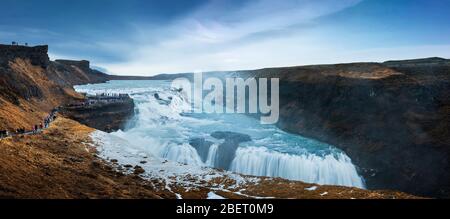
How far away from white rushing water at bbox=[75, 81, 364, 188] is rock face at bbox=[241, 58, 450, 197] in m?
3.30

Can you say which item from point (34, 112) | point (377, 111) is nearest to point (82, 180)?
point (34, 112)

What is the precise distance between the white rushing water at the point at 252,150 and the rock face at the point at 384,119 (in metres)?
3.30

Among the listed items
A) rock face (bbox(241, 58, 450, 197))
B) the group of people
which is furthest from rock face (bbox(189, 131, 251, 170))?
the group of people

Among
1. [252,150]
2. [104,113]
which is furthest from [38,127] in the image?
[252,150]

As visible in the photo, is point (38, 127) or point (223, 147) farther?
point (223, 147)

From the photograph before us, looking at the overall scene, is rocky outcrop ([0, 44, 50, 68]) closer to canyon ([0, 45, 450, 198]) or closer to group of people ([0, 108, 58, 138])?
canyon ([0, 45, 450, 198])

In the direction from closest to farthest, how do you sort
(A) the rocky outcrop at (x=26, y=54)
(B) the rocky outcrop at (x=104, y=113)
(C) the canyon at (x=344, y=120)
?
(C) the canyon at (x=344, y=120), (B) the rocky outcrop at (x=104, y=113), (A) the rocky outcrop at (x=26, y=54)

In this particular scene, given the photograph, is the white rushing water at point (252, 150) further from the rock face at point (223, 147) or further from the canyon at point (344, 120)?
the canyon at point (344, 120)

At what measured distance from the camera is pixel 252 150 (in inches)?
1529

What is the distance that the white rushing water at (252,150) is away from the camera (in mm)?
35312

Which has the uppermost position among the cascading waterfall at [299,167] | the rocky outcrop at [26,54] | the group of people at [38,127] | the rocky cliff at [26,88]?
the rocky outcrop at [26,54]

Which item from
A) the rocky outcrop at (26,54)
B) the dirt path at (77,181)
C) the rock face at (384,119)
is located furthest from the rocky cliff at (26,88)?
the rock face at (384,119)
